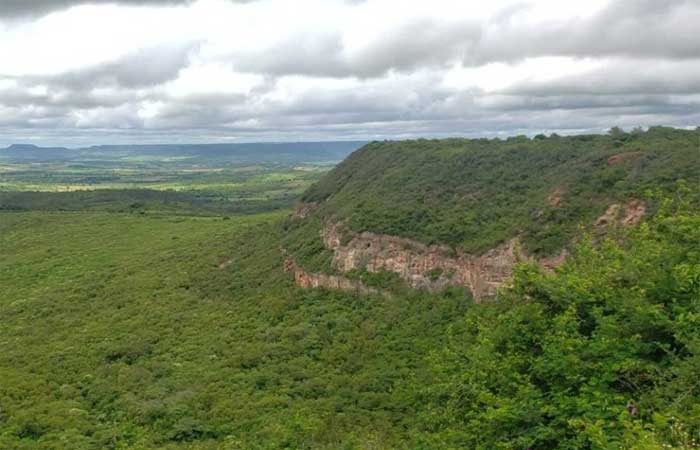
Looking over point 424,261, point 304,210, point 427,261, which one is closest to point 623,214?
point 427,261

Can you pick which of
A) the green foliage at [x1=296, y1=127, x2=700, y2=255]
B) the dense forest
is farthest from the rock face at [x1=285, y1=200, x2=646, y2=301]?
Answer: the dense forest

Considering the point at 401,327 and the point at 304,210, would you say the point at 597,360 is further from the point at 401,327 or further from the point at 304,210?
the point at 304,210

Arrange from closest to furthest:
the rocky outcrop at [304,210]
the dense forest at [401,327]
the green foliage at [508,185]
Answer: the dense forest at [401,327] < the green foliage at [508,185] < the rocky outcrop at [304,210]

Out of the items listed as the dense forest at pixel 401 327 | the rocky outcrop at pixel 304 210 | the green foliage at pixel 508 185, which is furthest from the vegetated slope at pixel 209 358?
the green foliage at pixel 508 185

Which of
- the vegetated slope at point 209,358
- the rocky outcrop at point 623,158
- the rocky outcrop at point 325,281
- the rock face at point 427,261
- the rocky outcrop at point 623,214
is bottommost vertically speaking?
the vegetated slope at point 209,358

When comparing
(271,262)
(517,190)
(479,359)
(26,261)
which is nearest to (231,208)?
(26,261)

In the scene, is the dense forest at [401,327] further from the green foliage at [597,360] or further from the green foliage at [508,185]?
the green foliage at [508,185]

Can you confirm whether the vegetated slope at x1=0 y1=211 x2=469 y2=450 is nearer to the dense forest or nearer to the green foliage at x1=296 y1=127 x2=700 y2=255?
the dense forest
